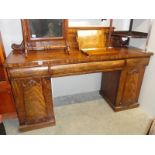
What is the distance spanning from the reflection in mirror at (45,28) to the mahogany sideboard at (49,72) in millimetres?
203

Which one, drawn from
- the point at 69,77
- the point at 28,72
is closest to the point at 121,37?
the point at 69,77

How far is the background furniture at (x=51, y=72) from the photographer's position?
55.7 inches

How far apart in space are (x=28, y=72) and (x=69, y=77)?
34.7 inches

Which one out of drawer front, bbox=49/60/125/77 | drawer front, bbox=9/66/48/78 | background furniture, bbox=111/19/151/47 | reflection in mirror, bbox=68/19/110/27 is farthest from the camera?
background furniture, bbox=111/19/151/47

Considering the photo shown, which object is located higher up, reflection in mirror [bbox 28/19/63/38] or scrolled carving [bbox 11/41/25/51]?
reflection in mirror [bbox 28/19/63/38]

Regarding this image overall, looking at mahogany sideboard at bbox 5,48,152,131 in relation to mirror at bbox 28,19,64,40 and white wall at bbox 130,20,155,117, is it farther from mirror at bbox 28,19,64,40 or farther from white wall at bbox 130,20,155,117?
mirror at bbox 28,19,64,40

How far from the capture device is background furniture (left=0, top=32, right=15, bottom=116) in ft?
5.27

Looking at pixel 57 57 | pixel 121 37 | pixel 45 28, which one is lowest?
pixel 57 57

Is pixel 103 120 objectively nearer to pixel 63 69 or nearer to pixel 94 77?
pixel 94 77

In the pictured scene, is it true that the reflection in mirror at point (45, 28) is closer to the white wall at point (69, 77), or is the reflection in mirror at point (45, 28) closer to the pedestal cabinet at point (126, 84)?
the white wall at point (69, 77)

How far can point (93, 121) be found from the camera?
185cm

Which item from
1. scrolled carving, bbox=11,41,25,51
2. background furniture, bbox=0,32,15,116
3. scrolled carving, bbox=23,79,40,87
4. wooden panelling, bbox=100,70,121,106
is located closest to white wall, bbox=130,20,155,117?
wooden panelling, bbox=100,70,121,106

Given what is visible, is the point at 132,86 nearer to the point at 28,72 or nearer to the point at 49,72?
the point at 49,72

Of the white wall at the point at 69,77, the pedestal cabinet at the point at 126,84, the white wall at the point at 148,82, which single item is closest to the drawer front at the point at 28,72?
the white wall at the point at 69,77
